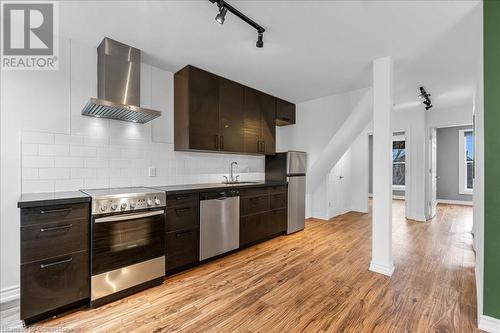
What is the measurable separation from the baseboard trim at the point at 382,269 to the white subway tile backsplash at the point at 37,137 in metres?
3.70

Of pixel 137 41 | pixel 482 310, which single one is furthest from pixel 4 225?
pixel 482 310

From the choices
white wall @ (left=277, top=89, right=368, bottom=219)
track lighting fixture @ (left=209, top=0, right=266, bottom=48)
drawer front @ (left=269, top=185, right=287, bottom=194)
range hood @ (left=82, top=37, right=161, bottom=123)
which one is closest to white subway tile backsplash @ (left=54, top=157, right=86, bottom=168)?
range hood @ (left=82, top=37, right=161, bottom=123)

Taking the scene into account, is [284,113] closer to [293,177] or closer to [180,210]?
[293,177]

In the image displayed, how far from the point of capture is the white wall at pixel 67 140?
212cm

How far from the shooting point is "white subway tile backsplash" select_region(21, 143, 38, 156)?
2160mm

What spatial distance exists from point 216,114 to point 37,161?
1995mm

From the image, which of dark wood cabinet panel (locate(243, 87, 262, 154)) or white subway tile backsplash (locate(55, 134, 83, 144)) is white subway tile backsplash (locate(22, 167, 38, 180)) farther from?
dark wood cabinet panel (locate(243, 87, 262, 154))

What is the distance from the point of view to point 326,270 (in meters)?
2.69

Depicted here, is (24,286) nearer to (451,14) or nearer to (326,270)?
(326,270)

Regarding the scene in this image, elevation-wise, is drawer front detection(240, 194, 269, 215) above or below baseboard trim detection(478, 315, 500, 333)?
above

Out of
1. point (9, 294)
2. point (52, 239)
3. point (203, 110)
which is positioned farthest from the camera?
point (203, 110)

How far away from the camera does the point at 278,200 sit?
3.88 meters

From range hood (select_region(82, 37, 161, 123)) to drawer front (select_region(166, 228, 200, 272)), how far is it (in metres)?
1.35

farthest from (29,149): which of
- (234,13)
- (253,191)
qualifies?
(253,191)
